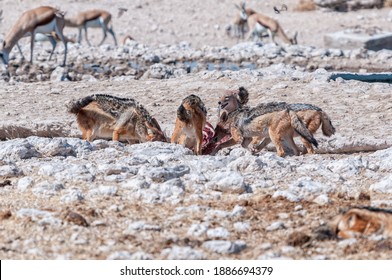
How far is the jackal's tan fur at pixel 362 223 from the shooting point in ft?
20.2

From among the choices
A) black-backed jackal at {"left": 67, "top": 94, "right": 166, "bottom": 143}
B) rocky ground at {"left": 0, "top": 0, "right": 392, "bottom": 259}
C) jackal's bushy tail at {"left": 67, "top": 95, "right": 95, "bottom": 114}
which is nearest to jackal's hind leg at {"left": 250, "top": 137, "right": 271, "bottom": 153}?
rocky ground at {"left": 0, "top": 0, "right": 392, "bottom": 259}

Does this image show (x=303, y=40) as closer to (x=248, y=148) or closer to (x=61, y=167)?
(x=248, y=148)

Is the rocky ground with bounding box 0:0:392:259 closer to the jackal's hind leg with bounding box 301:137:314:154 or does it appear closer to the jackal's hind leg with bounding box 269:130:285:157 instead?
the jackal's hind leg with bounding box 301:137:314:154

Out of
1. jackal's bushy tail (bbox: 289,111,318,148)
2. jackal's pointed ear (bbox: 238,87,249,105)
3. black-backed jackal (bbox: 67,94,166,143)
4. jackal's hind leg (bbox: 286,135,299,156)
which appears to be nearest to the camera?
jackal's bushy tail (bbox: 289,111,318,148)

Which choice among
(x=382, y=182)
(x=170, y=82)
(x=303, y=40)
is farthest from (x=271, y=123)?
(x=303, y=40)

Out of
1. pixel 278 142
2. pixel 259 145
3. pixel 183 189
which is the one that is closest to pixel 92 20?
pixel 259 145

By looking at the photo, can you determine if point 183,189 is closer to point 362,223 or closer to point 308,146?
point 362,223

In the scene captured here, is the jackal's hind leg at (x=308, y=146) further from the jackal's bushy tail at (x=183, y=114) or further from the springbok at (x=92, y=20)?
the springbok at (x=92, y=20)

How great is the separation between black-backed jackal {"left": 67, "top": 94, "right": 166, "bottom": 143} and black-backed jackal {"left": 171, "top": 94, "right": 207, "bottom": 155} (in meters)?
0.17

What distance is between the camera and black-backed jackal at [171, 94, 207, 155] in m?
9.55

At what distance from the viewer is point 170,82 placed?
534 inches

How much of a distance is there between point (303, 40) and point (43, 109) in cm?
1451

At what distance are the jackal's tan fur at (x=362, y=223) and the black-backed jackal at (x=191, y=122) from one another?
3.32 meters

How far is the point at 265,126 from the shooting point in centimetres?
948
